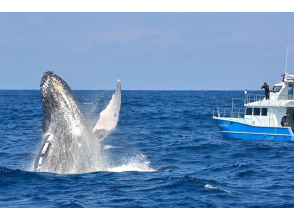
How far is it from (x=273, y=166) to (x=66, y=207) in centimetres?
933

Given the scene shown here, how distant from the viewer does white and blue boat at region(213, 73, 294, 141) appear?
26.0m

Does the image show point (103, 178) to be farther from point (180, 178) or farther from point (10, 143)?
point (10, 143)

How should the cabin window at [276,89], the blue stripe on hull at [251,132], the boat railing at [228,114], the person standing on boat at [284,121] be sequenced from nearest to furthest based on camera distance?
the blue stripe on hull at [251,132] → the person standing on boat at [284,121] → the boat railing at [228,114] → the cabin window at [276,89]

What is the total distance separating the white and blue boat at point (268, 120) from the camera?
85.4ft

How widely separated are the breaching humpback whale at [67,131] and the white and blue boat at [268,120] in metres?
14.3

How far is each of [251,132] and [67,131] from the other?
52.1 ft

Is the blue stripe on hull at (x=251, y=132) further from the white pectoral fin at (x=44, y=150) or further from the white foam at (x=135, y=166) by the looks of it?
the white pectoral fin at (x=44, y=150)

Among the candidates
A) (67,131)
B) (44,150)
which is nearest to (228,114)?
(67,131)

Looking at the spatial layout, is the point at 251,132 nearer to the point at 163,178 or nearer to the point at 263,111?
the point at 263,111

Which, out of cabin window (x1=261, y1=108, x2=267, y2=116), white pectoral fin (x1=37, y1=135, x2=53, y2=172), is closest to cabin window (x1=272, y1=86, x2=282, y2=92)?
cabin window (x1=261, y1=108, x2=267, y2=116)

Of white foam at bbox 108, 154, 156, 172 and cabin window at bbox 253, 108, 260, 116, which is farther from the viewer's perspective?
cabin window at bbox 253, 108, 260, 116

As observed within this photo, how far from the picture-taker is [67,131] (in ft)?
41.2

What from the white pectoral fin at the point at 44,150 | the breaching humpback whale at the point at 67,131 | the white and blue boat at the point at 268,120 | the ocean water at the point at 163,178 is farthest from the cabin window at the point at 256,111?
the white pectoral fin at the point at 44,150

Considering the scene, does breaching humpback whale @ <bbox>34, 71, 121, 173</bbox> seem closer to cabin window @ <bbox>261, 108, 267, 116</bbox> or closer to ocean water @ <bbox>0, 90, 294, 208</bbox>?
ocean water @ <bbox>0, 90, 294, 208</bbox>
